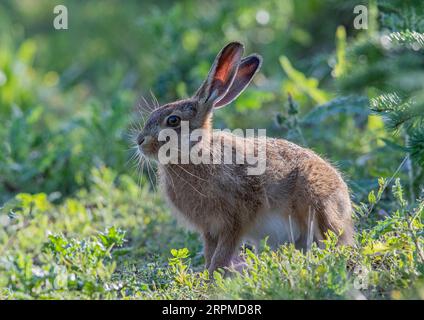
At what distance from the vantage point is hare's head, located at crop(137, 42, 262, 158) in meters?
6.04

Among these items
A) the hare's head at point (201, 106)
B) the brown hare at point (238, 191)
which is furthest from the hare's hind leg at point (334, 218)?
the hare's head at point (201, 106)

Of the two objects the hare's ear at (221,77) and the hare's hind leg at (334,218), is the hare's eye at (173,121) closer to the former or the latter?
the hare's ear at (221,77)

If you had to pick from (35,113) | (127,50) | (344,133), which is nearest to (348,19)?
(344,133)

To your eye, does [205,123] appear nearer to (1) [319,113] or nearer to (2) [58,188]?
(1) [319,113]

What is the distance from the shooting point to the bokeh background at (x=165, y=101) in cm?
489

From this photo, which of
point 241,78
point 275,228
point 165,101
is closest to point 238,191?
point 275,228

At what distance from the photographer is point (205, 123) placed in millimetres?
6297

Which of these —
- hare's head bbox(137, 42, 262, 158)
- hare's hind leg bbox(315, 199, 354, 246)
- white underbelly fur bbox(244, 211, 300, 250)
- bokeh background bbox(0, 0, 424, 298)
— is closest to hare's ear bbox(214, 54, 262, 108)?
hare's head bbox(137, 42, 262, 158)

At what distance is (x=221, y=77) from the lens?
628 centimetres

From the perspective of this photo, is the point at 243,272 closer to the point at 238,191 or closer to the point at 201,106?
the point at 238,191

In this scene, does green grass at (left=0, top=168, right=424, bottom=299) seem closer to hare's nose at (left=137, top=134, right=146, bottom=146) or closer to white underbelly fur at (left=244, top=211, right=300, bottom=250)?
white underbelly fur at (left=244, top=211, right=300, bottom=250)

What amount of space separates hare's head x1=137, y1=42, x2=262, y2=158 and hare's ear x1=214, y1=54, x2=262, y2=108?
0.32ft

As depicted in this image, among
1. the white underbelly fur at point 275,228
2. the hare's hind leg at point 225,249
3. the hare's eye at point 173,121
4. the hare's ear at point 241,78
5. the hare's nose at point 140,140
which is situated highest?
the hare's ear at point 241,78

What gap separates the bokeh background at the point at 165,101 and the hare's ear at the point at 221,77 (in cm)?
102
